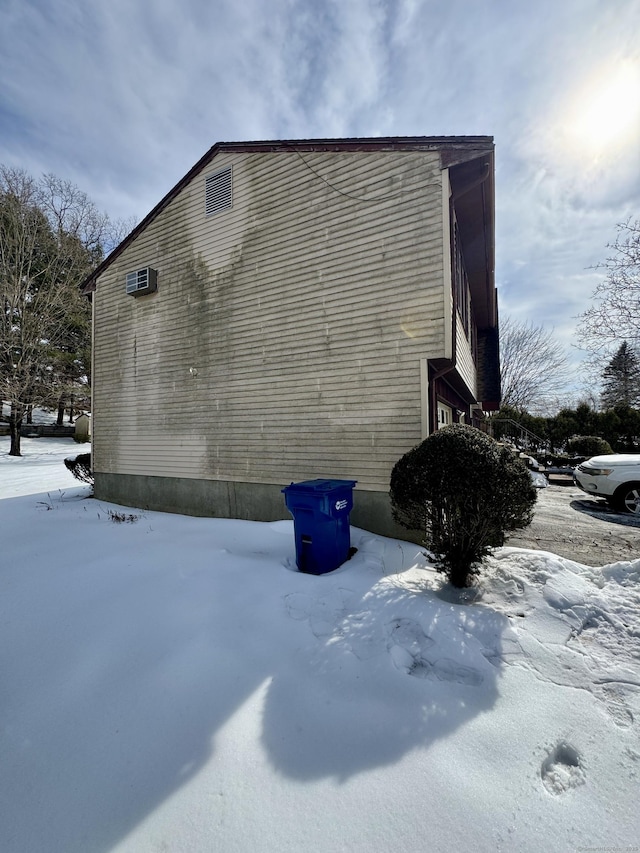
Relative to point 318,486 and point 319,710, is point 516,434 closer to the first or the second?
point 318,486

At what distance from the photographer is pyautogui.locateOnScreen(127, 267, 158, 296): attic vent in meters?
9.06

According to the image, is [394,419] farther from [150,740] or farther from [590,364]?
[590,364]

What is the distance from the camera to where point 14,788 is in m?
1.95

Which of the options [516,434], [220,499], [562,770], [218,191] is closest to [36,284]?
[218,191]

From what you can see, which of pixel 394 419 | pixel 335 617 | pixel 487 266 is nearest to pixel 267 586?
pixel 335 617

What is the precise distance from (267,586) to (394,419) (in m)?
3.18

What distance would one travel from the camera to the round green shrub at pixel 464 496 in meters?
3.82

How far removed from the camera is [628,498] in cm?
834

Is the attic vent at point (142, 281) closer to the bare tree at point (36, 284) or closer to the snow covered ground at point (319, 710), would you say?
the snow covered ground at point (319, 710)

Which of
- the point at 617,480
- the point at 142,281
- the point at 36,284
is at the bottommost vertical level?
the point at 617,480

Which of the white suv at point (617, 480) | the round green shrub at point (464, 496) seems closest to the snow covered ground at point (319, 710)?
the round green shrub at point (464, 496)

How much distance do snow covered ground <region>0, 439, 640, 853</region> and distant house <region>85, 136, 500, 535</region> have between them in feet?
8.84

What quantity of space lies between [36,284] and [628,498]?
2987cm

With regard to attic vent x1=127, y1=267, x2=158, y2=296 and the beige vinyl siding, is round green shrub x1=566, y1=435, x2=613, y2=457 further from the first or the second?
attic vent x1=127, y1=267, x2=158, y2=296
